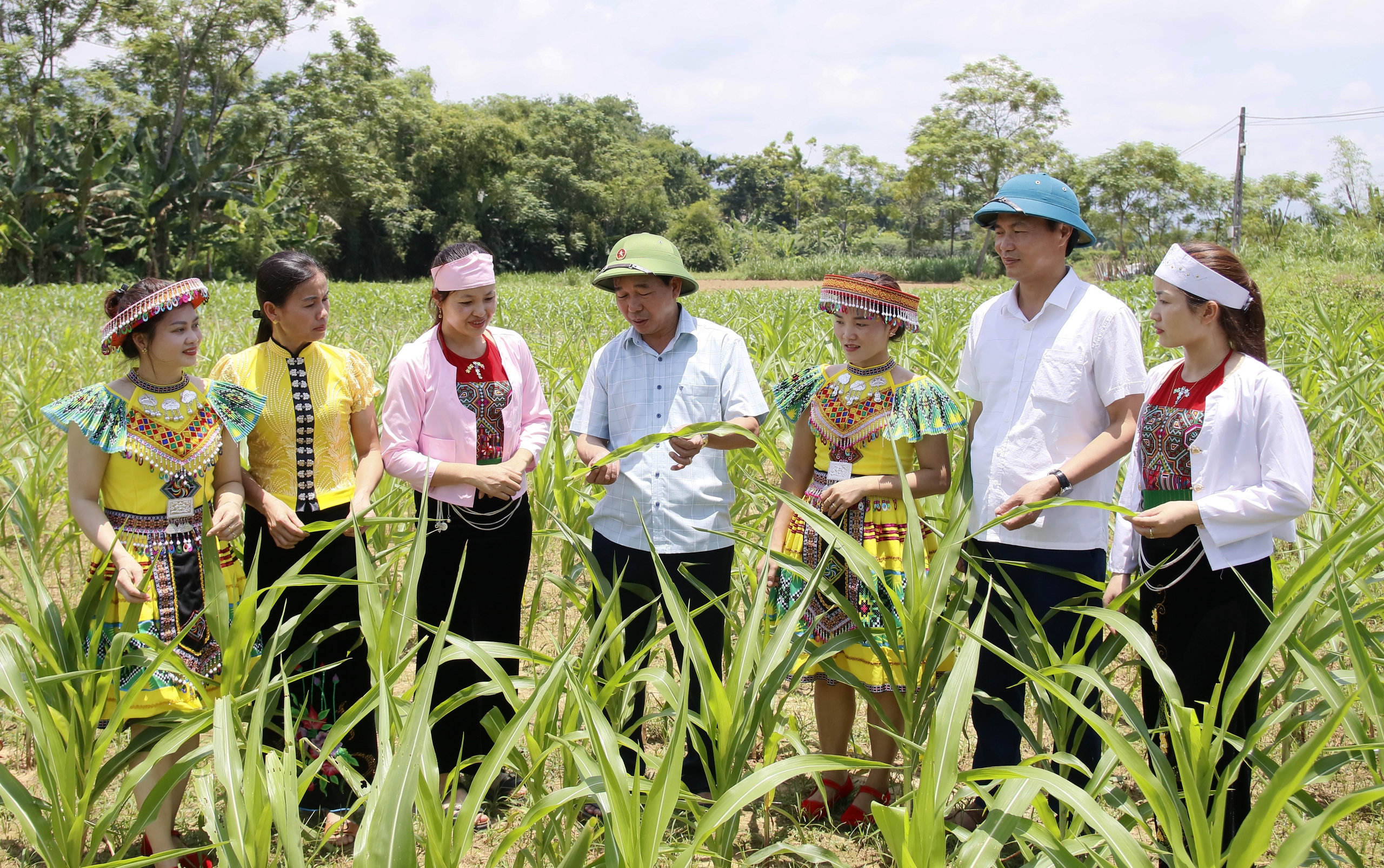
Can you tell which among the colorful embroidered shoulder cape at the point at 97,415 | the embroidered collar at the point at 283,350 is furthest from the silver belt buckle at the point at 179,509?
the embroidered collar at the point at 283,350

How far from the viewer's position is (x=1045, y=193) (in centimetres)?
204

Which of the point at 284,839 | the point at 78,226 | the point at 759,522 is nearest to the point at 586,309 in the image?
the point at 759,522

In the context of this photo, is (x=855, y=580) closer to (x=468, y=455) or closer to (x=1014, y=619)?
(x=1014, y=619)

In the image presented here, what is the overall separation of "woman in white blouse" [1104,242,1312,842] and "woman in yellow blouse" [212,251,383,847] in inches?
67.9

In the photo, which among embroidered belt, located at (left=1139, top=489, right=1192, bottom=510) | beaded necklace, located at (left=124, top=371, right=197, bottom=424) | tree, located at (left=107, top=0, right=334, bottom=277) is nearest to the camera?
embroidered belt, located at (left=1139, top=489, right=1192, bottom=510)

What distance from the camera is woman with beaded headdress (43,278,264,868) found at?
1822 millimetres

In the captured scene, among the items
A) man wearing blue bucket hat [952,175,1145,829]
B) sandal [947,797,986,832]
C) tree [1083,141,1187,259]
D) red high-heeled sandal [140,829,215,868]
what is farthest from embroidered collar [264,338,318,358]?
tree [1083,141,1187,259]

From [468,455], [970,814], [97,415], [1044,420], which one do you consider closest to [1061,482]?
[1044,420]

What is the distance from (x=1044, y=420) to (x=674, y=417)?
0.86 metres

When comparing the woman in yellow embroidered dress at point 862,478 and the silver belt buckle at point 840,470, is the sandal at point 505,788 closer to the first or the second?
the woman in yellow embroidered dress at point 862,478

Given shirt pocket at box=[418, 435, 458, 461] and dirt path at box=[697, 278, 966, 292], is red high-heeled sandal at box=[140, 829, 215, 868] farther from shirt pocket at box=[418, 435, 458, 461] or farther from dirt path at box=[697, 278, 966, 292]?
dirt path at box=[697, 278, 966, 292]

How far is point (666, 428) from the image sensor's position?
2.21 m

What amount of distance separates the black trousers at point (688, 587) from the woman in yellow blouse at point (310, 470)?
0.63 m

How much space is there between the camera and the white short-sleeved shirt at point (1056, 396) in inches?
78.2
